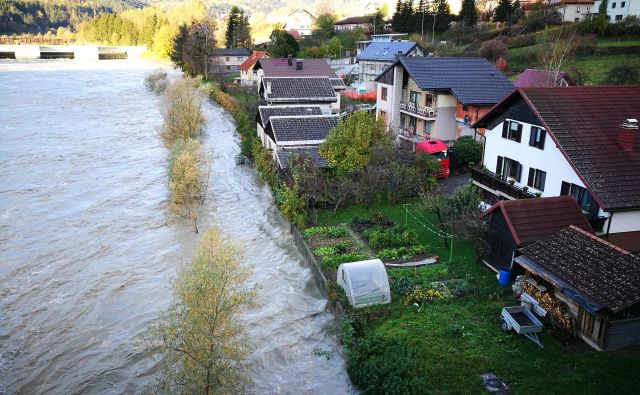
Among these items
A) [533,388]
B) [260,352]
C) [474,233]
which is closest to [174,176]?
[260,352]

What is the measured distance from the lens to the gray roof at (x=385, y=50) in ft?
194

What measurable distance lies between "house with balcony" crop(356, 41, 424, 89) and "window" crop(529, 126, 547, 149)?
123ft

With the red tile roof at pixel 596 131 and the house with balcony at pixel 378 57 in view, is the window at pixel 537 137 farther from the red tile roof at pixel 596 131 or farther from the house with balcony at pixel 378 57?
the house with balcony at pixel 378 57

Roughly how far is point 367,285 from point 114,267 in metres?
11.2

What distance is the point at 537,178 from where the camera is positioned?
71.6 ft

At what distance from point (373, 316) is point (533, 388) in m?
5.20

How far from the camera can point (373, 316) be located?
→ 53.7ft

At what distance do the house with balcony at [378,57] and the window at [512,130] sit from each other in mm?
35639

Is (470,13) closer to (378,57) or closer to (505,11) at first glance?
(505,11)

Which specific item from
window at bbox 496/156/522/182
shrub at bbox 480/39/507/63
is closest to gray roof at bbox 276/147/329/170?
window at bbox 496/156/522/182

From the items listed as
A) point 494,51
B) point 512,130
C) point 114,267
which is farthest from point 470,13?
point 114,267

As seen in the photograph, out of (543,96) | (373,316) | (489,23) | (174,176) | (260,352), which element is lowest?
(260,352)

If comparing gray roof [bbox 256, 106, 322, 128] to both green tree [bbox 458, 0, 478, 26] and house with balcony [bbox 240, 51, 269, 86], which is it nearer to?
house with balcony [bbox 240, 51, 269, 86]

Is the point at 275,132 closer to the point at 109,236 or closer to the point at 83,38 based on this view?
the point at 109,236
